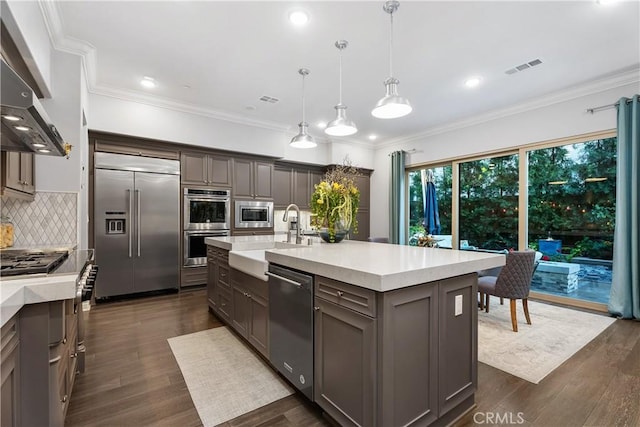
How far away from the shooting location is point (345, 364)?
1588 millimetres

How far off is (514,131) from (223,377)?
5.33 metres

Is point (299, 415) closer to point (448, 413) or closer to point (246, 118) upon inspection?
point (448, 413)

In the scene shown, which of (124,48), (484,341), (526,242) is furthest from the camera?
(526,242)

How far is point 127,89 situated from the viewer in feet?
13.8

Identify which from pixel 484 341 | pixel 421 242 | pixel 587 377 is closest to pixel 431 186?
pixel 421 242

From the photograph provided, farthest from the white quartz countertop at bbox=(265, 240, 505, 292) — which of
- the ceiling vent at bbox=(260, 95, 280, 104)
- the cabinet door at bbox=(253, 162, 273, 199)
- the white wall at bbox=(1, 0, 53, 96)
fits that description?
the cabinet door at bbox=(253, 162, 273, 199)

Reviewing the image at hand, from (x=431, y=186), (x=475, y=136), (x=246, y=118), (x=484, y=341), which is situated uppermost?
(x=246, y=118)

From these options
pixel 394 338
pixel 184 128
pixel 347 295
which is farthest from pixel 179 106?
pixel 394 338

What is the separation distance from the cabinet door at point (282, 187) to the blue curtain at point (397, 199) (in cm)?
231

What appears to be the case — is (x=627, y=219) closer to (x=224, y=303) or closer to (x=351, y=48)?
(x=351, y=48)

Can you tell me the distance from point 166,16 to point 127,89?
2035 mm

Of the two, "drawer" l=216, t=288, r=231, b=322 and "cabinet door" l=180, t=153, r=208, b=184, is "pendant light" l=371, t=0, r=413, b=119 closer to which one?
"drawer" l=216, t=288, r=231, b=322

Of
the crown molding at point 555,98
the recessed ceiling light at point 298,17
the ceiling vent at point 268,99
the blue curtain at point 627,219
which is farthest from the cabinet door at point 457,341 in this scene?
the crown molding at point 555,98

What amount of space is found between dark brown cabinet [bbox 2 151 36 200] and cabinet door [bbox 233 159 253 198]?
9.37 feet
